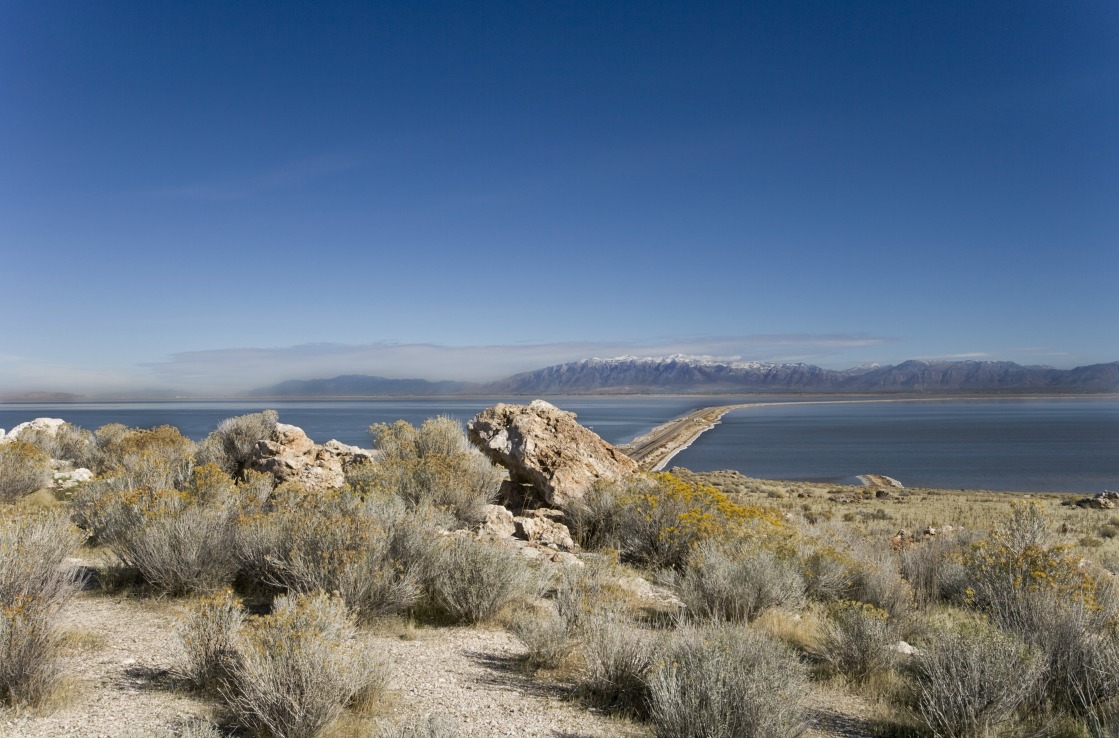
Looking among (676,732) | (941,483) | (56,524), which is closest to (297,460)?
(56,524)

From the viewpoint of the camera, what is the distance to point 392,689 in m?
5.37

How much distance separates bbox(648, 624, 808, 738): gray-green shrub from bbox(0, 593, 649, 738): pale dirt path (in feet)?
1.70

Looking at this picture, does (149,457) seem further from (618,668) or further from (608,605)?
(618,668)

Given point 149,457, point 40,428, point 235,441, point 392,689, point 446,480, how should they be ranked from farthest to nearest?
1. point 40,428
2. point 235,441
3. point 149,457
4. point 446,480
5. point 392,689

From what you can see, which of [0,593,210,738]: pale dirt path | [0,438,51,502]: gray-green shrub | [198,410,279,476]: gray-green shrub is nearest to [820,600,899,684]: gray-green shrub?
[0,593,210,738]: pale dirt path

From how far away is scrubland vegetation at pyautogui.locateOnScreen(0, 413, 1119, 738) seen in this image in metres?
4.69

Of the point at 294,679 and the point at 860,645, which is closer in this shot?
the point at 294,679

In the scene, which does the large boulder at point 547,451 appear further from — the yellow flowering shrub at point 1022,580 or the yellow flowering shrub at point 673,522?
the yellow flowering shrub at point 1022,580

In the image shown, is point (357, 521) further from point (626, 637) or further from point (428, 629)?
point (626, 637)

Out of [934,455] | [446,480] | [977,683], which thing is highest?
[446,480]

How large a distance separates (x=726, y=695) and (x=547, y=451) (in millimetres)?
9643

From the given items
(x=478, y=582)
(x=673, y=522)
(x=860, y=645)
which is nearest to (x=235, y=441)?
(x=673, y=522)

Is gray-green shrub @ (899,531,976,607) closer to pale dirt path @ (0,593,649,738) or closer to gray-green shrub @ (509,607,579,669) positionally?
gray-green shrub @ (509,607,579,669)

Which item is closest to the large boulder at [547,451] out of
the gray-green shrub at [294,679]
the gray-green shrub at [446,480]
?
the gray-green shrub at [446,480]
